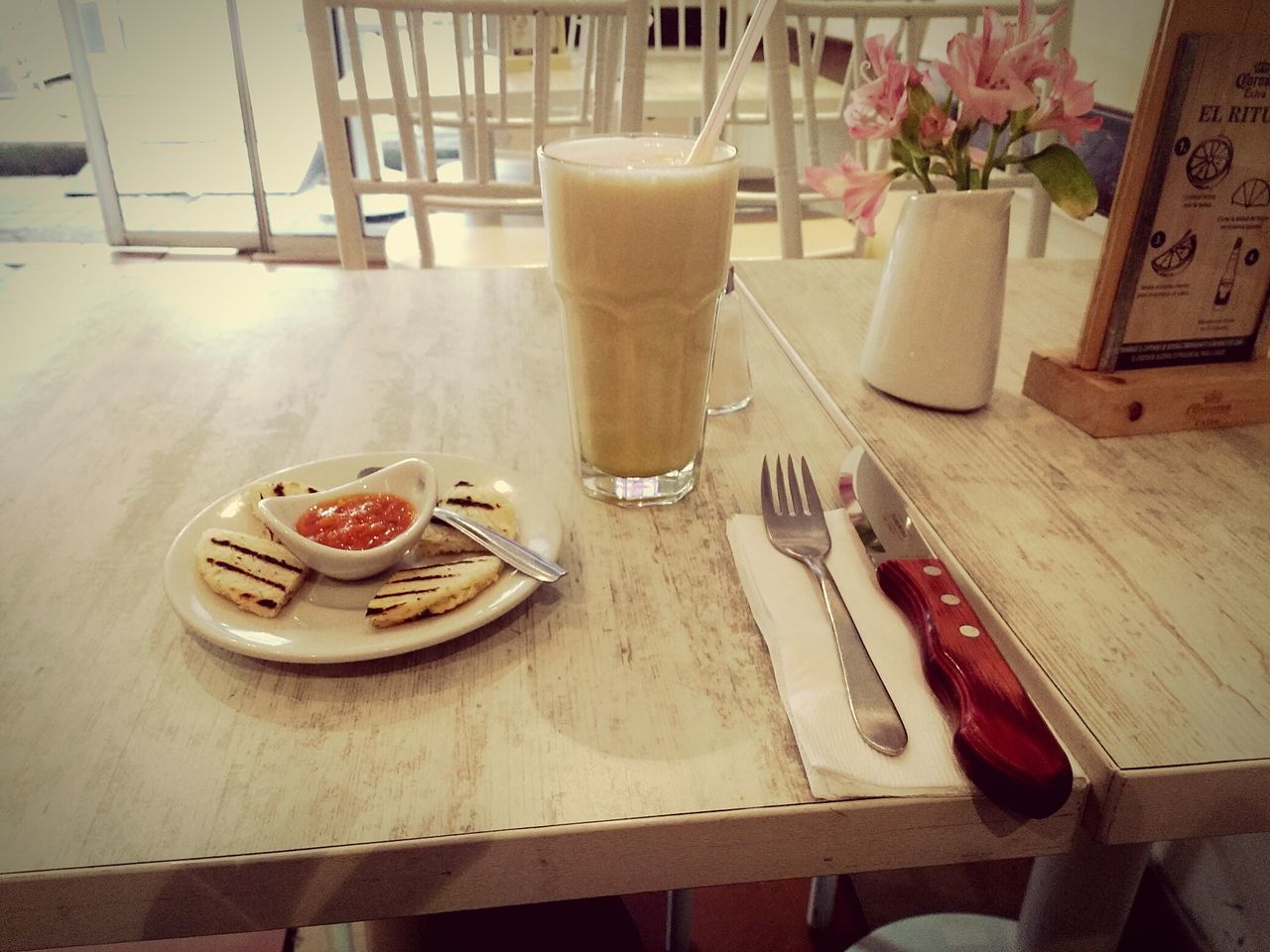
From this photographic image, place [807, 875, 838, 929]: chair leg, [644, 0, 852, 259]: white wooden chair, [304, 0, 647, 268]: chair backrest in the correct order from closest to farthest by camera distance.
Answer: [807, 875, 838, 929]: chair leg < [304, 0, 647, 268]: chair backrest < [644, 0, 852, 259]: white wooden chair

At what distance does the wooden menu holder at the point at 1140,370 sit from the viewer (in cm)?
73

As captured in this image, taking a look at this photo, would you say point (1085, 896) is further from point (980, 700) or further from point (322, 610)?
point (322, 610)

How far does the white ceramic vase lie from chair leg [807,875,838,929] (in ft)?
2.69

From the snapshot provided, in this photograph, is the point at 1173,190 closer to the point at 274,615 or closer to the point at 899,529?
the point at 899,529

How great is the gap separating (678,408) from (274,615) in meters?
0.34

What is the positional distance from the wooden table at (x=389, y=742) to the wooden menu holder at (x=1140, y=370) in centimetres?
26

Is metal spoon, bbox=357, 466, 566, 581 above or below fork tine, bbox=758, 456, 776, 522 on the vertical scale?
above

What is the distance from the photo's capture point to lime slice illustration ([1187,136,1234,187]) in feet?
2.46

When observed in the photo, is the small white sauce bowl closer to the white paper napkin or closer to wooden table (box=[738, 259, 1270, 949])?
the white paper napkin

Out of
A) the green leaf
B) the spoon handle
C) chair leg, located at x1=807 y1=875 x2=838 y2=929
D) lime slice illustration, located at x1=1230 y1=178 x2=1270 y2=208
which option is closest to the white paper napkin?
the spoon handle

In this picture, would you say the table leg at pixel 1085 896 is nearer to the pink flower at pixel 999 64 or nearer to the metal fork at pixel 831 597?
the metal fork at pixel 831 597

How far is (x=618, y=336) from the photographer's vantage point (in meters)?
0.69

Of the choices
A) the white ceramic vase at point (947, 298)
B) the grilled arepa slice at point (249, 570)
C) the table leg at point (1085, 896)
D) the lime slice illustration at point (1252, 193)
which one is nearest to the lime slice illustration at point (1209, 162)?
the lime slice illustration at point (1252, 193)

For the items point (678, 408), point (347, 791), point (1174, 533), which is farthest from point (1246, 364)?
point (347, 791)
